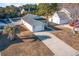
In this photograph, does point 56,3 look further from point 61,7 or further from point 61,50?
point 61,50

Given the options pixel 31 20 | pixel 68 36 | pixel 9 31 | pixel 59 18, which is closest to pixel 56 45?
pixel 68 36

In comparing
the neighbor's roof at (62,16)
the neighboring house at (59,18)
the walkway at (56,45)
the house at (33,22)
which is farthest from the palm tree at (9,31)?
the neighbor's roof at (62,16)

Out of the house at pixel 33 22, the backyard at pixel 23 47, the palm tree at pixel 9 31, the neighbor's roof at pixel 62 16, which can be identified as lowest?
the backyard at pixel 23 47

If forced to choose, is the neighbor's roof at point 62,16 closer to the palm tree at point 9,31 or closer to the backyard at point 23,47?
the backyard at point 23,47

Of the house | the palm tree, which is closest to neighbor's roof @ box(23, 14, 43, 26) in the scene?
the house

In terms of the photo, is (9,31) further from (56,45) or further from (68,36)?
(68,36)

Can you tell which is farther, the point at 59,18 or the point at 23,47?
the point at 59,18
